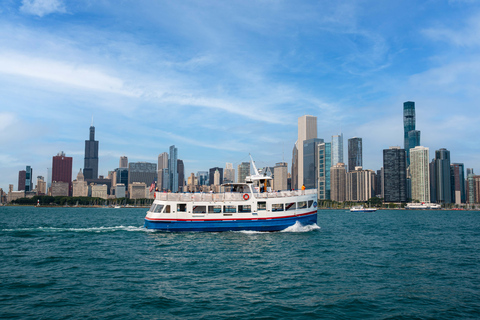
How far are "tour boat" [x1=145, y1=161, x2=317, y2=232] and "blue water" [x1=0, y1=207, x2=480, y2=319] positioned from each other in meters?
4.72

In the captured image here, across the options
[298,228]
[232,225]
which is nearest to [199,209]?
[232,225]

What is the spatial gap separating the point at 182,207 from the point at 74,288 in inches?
919

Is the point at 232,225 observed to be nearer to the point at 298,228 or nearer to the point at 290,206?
the point at 290,206

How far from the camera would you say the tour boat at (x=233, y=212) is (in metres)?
41.4

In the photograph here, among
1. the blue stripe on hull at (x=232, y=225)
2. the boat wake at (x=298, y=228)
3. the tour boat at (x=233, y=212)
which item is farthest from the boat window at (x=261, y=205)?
the boat wake at (x=298, y=228)

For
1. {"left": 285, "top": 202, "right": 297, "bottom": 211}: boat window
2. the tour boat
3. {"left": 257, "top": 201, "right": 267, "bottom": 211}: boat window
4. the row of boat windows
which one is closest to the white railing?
the tour boat

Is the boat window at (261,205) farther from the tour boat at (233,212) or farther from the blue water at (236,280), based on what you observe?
the blue water at (236,280)

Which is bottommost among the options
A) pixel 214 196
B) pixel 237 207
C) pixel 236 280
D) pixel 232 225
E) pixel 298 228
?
pixel 236 280

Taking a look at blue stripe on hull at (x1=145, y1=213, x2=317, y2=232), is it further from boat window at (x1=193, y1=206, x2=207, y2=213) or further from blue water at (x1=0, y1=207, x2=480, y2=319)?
blue water at (x1=0, y1=207, x2=480, y2=319)

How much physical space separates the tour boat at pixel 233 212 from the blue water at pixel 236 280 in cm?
472

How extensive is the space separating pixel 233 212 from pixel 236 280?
21604 millimetres

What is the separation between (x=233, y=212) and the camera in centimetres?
A: 4294

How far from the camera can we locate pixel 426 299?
58.9ft

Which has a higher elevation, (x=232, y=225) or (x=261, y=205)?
(x=261, y=205)
